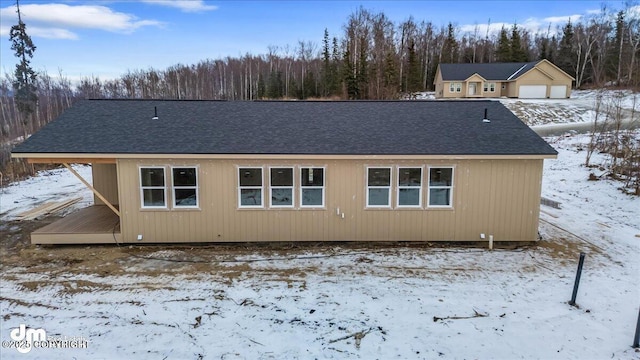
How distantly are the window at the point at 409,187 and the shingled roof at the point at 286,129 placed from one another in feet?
1.98

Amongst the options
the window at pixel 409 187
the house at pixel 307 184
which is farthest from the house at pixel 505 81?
the window at pixel 409 187

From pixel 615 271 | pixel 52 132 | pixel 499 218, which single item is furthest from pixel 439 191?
pixel 52 132

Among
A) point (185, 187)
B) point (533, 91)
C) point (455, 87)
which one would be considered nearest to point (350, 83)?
point (455, 87)

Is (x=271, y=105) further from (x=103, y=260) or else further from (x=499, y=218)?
(x=499, y=218)

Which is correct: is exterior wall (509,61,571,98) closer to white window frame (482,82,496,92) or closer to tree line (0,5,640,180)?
white window frame (482,82,496,92)

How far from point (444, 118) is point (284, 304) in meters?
7.14

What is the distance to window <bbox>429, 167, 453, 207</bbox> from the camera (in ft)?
31.3

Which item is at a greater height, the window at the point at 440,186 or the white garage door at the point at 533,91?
the white garage door at the point at 533,91

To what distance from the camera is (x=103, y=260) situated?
8.52 meters

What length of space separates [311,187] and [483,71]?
130ft

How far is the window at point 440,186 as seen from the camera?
9.55 m

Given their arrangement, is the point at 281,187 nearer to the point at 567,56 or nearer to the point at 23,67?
the point at 23,67

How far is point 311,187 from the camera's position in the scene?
961 cm

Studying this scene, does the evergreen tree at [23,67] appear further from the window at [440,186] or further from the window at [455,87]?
the window at [455,87]
